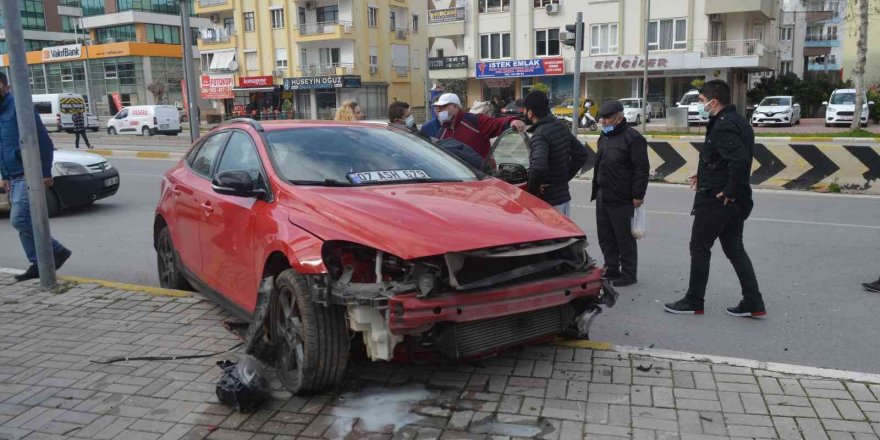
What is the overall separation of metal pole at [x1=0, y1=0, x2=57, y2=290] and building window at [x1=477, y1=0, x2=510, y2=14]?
143ft

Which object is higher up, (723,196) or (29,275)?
(723,196)

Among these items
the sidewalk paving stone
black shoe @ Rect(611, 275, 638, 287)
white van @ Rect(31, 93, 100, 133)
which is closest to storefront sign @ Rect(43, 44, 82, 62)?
white van @ Rect(31, 93, 100, 133)

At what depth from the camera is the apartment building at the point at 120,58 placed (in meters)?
65.2

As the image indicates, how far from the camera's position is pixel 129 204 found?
12.4 m

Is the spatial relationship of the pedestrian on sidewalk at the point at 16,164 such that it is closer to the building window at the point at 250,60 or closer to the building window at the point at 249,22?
the building window at the point at 250,60

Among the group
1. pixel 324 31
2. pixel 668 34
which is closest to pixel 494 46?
pixel 668 34

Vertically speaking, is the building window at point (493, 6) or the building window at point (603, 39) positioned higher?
the building window at point (493, 6)

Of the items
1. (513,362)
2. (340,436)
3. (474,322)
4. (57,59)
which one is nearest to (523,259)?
(474,322)

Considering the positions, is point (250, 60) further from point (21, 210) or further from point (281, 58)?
point (21, 210)

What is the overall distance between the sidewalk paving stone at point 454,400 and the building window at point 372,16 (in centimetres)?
5130

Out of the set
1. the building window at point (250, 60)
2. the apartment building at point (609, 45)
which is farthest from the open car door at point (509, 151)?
the building window at point (250, 60)

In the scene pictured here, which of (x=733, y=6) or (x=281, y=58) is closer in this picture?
(x=733, y=6)

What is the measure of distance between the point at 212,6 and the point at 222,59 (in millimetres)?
4151

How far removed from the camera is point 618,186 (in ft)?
21.2
